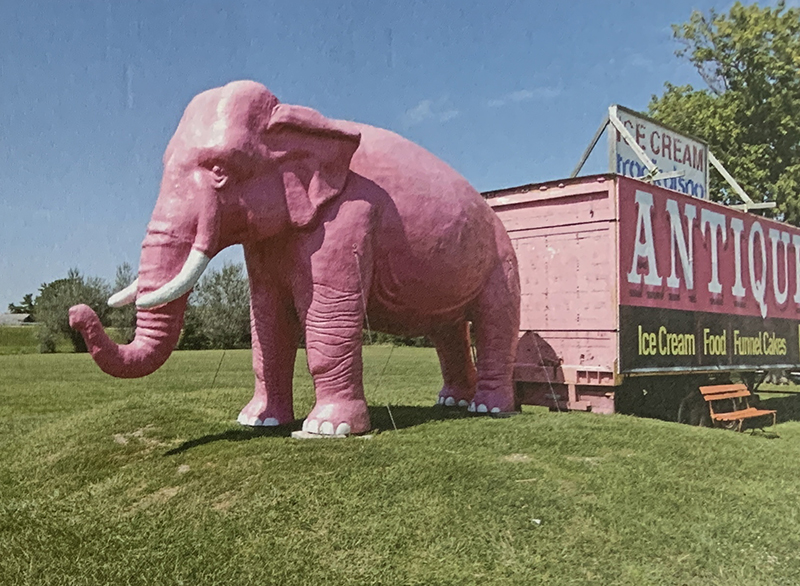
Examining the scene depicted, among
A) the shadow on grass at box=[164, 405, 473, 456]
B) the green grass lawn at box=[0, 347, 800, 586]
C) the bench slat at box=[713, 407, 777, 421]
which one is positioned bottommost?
the green grass lawn at box=[0, 347, 800, 586]

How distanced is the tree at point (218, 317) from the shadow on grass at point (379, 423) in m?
16.4

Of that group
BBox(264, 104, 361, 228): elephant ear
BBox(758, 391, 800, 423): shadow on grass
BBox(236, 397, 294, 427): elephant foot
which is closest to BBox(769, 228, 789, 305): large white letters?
BBox(758, 391, 800, 423): shadow on grass

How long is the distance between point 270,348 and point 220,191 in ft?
5.42

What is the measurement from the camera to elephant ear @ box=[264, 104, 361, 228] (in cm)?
580

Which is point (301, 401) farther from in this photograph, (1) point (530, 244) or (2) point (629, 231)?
(2) point (629, 231)

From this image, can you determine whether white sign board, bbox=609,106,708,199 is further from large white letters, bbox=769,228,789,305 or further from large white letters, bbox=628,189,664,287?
large white letters, bbox=628,189,664,287

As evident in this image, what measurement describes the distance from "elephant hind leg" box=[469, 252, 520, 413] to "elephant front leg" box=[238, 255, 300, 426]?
1948 millimetres

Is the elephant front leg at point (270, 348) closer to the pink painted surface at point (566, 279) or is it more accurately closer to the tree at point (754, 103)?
the pink painted surface at point (566, 279)

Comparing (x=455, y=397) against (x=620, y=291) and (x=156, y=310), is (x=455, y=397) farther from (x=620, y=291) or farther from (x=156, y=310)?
(x=156, y=310)

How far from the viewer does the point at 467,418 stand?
703 centimetres

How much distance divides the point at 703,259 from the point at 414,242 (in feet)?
16.4

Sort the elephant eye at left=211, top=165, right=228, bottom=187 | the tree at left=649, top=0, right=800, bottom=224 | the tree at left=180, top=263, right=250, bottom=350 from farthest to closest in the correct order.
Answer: the tree at left=180, top=263, right=250, bottom=350, the tree at left=649, top=0, right=800, bottom=224, the elephant eye at left=211, top=165, right=228, bottom=187

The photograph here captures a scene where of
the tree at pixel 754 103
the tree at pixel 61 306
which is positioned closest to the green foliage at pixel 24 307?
the tree at pixel 61 306

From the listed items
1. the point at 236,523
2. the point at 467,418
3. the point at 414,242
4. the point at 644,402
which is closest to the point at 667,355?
the point at 644,402
